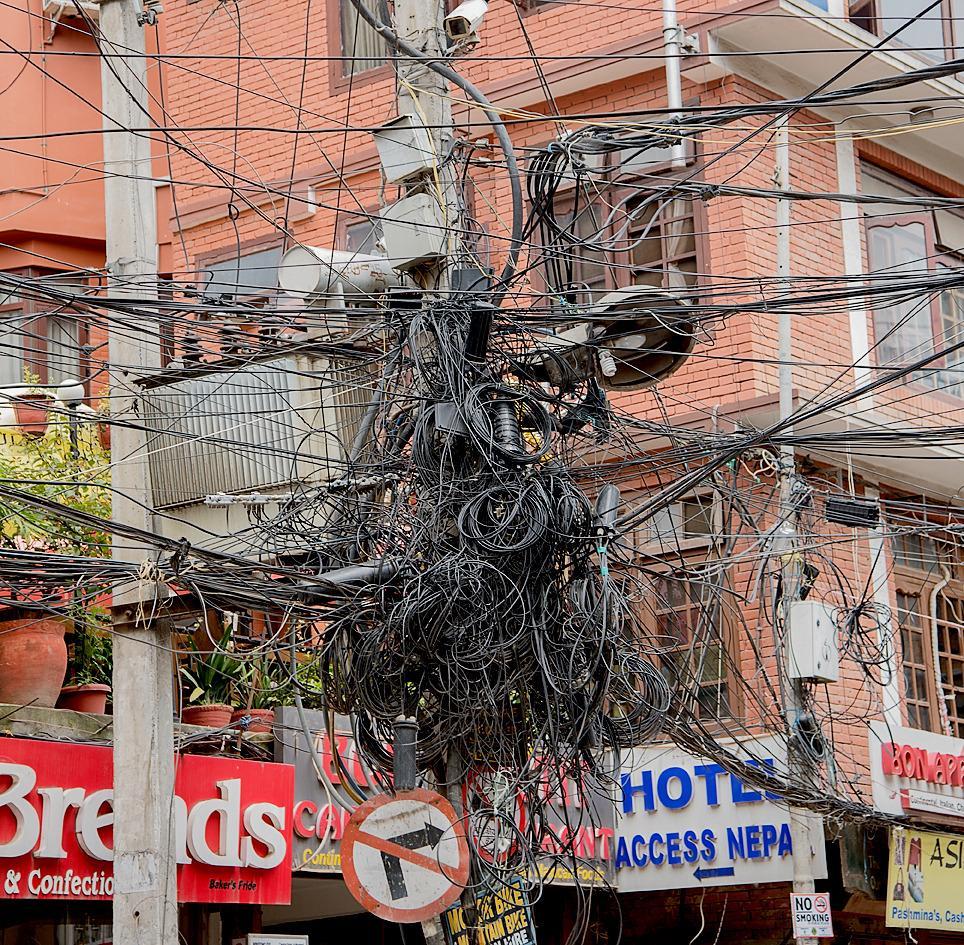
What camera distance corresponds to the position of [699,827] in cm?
1650

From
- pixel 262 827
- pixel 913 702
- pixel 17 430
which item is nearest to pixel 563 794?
pixel 262 827

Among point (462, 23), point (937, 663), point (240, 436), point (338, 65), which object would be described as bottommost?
point (937, 663)

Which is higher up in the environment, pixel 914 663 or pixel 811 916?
pixel 914 663

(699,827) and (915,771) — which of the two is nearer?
(699,827)

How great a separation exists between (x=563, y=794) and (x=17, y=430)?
26.2ft

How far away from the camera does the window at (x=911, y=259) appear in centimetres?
1834

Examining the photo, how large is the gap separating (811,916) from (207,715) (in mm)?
5546

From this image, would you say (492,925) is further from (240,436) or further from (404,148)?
(404,148)

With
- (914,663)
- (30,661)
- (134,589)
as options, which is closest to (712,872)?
(914,663)

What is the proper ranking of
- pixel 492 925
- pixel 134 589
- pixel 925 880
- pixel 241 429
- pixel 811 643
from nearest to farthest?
pixel 492 925, pixel 134 589, pixel 241 429, pixel 811 643, pixel 925 880

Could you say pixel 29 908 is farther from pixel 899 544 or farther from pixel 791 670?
pixel 899 544

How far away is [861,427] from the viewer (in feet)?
55.2

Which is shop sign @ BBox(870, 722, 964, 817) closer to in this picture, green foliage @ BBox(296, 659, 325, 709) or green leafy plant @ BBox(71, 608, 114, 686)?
green foliage @ BBox(296, 659, 325, 709)

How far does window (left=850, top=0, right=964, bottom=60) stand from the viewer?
60.1ft
